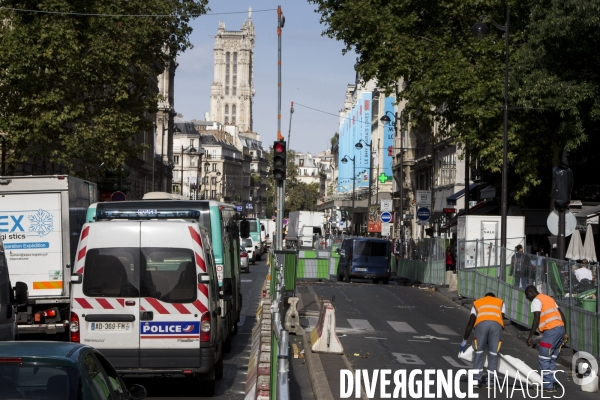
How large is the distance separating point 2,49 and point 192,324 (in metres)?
21.7

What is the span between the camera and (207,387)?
1289cm

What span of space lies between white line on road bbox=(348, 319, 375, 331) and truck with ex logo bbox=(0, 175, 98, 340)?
755 centimetres

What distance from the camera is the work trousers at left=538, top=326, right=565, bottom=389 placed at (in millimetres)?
14703

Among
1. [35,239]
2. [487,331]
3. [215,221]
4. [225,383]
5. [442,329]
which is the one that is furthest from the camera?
[442,329]

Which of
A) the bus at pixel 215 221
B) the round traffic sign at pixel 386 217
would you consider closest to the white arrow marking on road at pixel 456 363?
the bus at pixel 215 221

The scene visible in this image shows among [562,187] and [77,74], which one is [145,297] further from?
[77,74]

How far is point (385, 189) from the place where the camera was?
94500mm

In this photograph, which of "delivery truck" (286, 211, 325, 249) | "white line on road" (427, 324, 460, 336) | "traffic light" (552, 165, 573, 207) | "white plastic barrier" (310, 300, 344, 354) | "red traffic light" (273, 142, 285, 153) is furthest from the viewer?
"delivery truck" (286, 211, 325, 249)

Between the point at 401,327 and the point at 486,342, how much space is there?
363 inches

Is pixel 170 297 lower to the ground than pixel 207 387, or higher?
higher

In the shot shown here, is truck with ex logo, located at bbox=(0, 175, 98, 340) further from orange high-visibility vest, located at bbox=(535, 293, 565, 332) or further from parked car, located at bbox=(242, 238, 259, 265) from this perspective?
parked car, located at bbox=(242, 238, 259, 265)

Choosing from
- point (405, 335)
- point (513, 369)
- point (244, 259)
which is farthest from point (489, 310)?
point (244, 259)

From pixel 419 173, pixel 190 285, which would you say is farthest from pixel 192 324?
pixel 419 173

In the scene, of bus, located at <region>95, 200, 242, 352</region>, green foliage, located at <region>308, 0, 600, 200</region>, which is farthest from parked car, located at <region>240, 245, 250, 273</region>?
bus, located at <region>95, 200, 242, 352</region>
